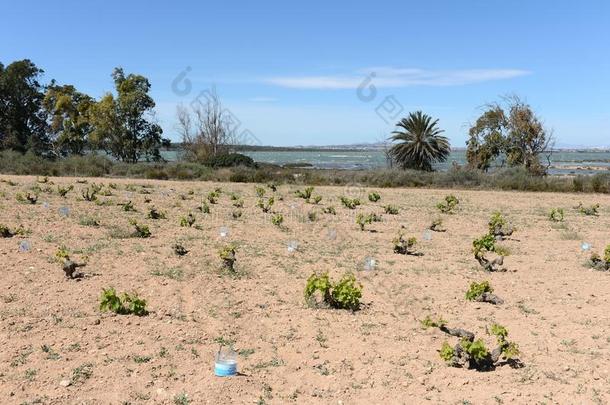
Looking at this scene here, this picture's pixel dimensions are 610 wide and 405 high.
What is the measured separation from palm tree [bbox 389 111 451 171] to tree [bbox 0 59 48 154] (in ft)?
70.2

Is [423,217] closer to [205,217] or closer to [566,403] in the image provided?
[205,217]

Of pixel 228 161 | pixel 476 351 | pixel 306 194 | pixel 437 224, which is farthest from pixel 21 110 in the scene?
pixel 476 351

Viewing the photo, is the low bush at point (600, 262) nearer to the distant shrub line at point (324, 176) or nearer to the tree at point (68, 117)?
the distant shrub line at point (324, 176)

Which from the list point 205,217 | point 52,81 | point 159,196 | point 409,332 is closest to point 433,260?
point 409,332

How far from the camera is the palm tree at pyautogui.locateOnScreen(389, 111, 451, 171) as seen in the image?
2741 cm

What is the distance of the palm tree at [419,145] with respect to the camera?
1079 inches

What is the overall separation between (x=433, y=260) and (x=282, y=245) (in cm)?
217

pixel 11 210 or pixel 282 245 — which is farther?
pixel 11 210

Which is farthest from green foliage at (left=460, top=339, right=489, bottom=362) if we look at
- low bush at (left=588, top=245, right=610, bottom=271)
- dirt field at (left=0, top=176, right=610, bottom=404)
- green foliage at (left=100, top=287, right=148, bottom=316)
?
low bush at (left=588, top=245, right=610, bottom=271)

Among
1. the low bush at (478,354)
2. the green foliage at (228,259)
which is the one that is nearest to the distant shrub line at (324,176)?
the green foliage at (228,259)

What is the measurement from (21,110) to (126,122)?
8.65m

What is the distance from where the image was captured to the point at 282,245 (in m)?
8.50

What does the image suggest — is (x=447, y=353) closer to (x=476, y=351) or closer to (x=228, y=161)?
(x=476, y=351)

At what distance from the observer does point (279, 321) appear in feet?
16.5
